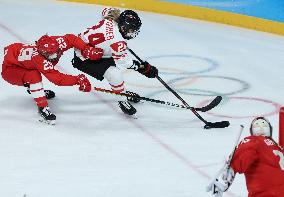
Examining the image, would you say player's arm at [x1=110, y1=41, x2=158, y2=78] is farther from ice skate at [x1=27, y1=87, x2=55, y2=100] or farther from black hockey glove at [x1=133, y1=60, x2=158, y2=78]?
ice skate at [x1=27, y1=87, x2=55, y2=100]

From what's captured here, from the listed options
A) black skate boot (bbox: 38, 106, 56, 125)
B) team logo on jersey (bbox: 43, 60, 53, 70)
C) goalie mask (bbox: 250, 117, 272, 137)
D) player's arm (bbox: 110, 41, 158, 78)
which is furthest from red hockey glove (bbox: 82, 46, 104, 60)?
goalie mask (bbox: 250, 117, 272, 137)

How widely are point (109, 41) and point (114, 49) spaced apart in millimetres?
94

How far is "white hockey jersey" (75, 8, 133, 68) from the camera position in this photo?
411 centimetres

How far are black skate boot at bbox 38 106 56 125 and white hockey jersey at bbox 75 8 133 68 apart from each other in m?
0.44

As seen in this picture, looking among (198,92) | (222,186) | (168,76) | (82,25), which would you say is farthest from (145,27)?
(222,186)

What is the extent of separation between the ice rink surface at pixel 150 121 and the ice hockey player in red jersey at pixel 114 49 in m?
0.25

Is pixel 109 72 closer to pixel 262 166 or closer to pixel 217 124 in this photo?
pixel 217 124

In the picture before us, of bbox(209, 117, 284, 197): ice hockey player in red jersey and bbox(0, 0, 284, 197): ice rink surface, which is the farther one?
bbox(0, 0, 284, 197): ice rink surface

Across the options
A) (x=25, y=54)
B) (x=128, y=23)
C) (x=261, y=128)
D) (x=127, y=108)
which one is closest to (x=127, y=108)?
(x=127, y=108)

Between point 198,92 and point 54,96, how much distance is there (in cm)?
100

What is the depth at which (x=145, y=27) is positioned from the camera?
6.61 metres

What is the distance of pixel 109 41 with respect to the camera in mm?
4172

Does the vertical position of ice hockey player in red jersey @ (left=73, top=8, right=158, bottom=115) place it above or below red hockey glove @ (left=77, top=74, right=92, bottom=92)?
above

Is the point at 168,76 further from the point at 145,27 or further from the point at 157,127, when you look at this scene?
the point at 145,27
